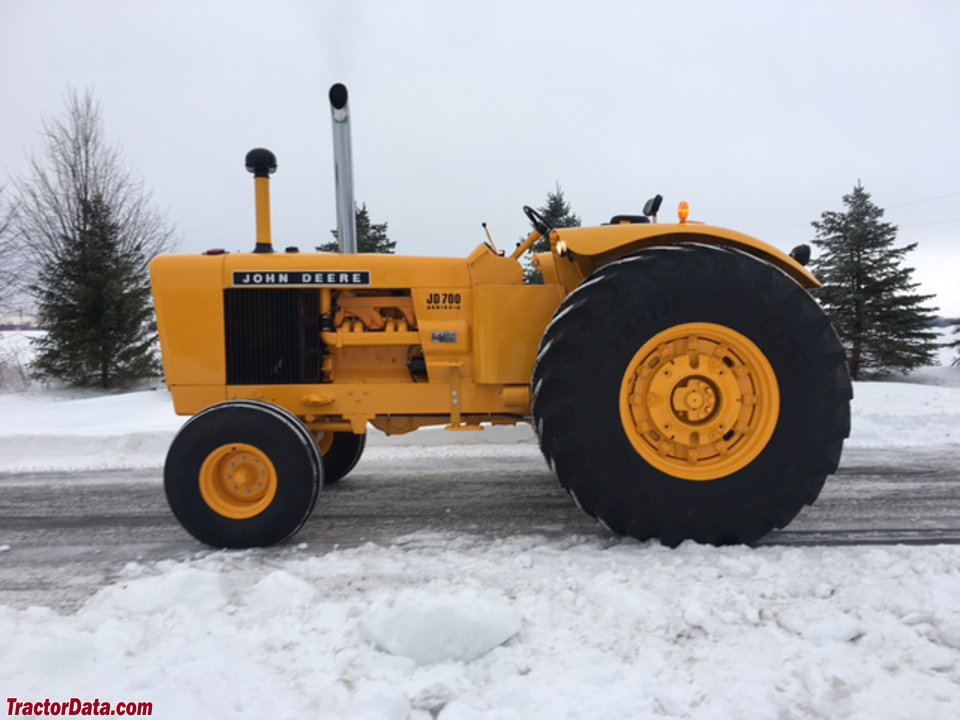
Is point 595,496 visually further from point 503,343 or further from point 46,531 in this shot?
point 46,531

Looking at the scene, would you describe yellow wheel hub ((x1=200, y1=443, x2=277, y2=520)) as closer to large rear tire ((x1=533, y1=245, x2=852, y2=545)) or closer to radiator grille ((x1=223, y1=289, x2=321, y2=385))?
radiator grille ((x1=223, y1=289, x2=321, y2=385))

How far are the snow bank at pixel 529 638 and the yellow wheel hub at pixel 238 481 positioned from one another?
35 cm

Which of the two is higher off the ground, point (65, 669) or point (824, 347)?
point (824, 347)

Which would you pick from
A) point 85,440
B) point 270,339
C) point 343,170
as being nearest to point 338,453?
point 270,339

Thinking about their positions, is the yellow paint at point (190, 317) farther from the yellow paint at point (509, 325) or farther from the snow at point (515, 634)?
the yellow paint at point (509, 325)

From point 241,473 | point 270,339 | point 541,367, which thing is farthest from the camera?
point 270,339

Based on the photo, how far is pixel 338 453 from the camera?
438 centimetres

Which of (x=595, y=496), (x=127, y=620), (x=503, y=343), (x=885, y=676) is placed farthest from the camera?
(x=503, y=343)

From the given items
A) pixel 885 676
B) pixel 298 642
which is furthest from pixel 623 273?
pixel 298 642

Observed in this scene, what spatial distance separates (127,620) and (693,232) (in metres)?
3.04

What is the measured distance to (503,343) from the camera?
3.34 m

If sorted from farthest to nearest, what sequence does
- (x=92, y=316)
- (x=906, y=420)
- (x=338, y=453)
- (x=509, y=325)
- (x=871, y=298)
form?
(x=871, y=298)
(x=92, y=316)
(x=906, y=420)
(x=338, y=453)
(x=509, y=325)

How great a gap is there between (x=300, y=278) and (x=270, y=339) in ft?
1.30

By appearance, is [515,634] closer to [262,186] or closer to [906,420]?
[262,186]
